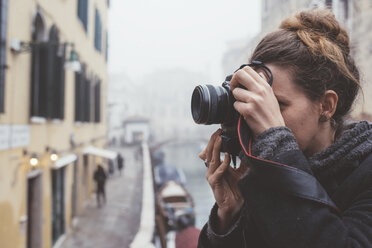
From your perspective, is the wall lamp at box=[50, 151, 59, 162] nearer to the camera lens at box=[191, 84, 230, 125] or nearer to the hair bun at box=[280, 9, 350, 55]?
the camera lens at box=[191, 84, 230, 125]

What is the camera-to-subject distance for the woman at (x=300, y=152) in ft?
2.18

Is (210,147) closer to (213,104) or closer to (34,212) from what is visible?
(213,104)

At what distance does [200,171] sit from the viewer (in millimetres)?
33219

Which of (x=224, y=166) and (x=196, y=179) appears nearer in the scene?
(x=224, y=166)

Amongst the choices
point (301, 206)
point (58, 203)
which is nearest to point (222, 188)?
point (301, 206)

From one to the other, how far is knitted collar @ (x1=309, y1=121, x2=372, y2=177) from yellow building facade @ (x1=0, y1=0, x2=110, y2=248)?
382cm

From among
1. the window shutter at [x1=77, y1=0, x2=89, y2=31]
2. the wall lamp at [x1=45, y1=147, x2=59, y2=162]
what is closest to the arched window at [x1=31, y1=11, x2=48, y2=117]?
the wall lamp at [x1=45, y1=147, x2=59, y2=162]

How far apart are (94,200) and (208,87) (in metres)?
10.4

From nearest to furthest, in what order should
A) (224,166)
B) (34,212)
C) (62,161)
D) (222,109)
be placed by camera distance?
(222,109) → (224,166) → (34,212) → (62,161)

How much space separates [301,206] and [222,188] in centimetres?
42

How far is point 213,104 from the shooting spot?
2.88 ft

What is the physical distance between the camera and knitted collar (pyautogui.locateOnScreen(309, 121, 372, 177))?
78cm

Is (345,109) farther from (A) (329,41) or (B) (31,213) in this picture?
(B) (31,213)

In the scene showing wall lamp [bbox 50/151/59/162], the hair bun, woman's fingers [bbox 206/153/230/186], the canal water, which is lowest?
the canal water
